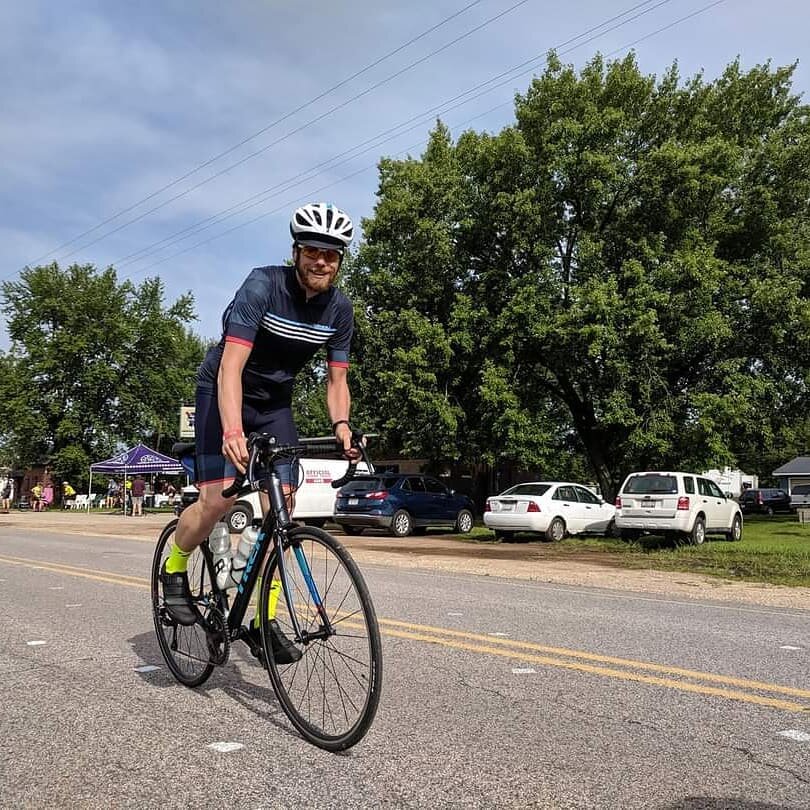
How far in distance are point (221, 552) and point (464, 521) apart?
2075 centimetres

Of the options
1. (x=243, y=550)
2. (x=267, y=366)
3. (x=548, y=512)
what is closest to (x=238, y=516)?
(x=243, y=550)

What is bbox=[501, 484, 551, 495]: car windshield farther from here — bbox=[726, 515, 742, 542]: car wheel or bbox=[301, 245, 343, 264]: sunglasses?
bbox=[301, 245, 343, 264]: sunglasses

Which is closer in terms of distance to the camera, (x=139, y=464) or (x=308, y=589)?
(x=308, y=589)

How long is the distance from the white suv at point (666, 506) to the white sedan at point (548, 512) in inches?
66.2

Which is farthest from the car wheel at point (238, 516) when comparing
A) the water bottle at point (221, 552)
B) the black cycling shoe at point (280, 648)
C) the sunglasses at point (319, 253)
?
the sunglasses at point (319, 253)

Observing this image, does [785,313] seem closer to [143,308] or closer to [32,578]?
[32,578]

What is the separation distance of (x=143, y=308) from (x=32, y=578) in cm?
5185

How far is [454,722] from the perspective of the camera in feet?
12.5

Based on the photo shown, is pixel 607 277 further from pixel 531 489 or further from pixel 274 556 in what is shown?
pixel 274 556

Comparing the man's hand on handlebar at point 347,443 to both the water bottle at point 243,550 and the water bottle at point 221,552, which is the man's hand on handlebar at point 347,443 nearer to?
the water bottle at point 243,550

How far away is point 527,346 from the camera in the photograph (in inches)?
1016

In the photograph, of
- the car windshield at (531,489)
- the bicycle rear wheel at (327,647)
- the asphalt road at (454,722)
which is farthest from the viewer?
the car windshield at (531,489)

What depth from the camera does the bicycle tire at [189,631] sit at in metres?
4.26

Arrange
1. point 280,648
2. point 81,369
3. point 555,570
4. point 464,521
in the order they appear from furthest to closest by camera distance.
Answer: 1. point 81,369
2. point 464,521
3. point 555,570
4. point 280,648
